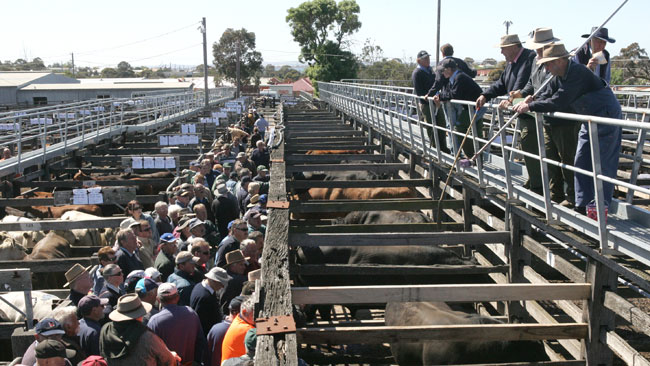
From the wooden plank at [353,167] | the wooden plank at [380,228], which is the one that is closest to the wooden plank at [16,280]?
the wooden plank at [380,228]

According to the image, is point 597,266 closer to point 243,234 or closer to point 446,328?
point 446,328

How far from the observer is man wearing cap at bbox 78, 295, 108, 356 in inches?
213

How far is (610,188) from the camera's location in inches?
199

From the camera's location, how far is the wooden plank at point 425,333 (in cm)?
477

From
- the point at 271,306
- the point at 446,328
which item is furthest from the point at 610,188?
the point at 271,306

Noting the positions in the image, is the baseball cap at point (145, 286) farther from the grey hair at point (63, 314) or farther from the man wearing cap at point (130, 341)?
the man wearing cap at point (130, 341)

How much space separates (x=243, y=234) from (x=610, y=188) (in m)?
4.59

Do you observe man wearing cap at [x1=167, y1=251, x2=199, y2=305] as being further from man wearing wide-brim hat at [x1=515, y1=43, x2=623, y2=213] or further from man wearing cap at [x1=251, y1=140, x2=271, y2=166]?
man wearing cap at [x1=251, y1=140, x2=271, y2=166]

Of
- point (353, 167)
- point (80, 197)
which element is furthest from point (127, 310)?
point (353, 167)

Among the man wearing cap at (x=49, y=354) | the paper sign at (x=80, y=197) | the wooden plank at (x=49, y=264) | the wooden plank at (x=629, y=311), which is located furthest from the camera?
the paper sign at (x=80, y=197)

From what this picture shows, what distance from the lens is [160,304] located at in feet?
20.9

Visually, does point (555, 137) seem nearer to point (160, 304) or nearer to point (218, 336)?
point (218, 336)

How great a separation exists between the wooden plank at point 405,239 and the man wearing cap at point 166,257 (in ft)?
6.01

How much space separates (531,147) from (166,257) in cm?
457
